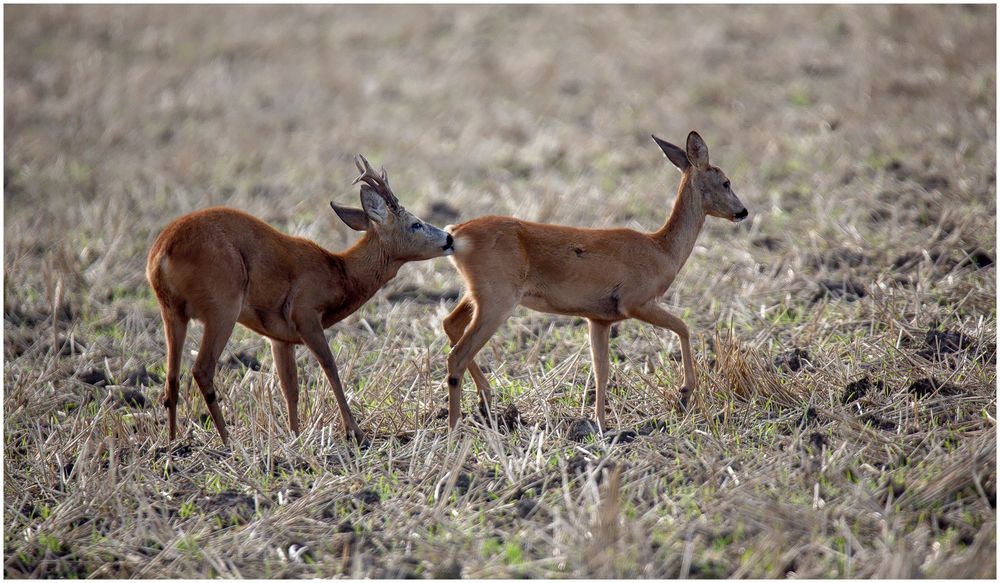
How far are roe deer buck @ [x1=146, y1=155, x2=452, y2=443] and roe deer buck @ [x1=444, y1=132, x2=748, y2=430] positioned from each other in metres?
0.36

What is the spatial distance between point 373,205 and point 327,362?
3.52 feet

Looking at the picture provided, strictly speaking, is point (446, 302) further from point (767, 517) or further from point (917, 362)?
point (767, 517)

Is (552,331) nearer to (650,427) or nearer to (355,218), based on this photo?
(355,218)

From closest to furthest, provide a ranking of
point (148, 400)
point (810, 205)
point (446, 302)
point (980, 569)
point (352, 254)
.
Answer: point (980, 569), point (352, 254), point (148, 400), point (446, 302), point (810, 205)

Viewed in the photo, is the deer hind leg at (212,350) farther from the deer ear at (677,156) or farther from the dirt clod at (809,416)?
the dirt clod at (809,416)

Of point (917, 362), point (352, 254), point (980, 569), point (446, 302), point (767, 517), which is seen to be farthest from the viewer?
point (446, 302)

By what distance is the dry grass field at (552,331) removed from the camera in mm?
5352

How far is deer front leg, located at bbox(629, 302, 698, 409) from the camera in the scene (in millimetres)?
6789

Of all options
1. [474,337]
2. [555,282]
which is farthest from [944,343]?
[474,337]

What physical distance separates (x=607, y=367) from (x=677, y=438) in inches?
34.5

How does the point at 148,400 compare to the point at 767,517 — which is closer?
the point at 767,517

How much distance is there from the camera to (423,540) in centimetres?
536

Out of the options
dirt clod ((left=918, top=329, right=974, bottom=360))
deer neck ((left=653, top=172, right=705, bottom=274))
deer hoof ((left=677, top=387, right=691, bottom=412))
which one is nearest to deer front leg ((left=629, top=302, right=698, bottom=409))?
deer hoof ((left=677, top=387, right=691, bottom=412))

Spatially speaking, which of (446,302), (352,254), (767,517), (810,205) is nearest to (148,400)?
(352,254)
